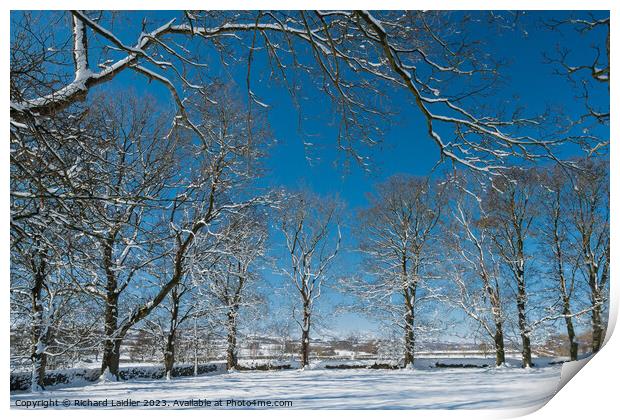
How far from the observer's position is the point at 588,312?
3131mm

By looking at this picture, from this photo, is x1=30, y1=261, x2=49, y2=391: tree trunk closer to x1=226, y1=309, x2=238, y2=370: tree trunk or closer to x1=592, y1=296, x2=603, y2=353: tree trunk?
x1=226, y1=309, x2=238, y2=370: tree trunk

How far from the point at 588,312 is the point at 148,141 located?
2.99 meters

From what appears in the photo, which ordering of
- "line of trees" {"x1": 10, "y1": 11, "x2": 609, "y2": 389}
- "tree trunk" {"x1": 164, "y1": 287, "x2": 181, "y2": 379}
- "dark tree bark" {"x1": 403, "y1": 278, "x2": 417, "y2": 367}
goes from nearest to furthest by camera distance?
"line of trees" {"x1": 10, "y1": 11, "x2": 609, "y2": 389}
"tree trunk" {"x1": 164, "y1": 287, "x2": 181, "y2": 379}
"dark tree bark" {"x1": 403, "y1": 278, "x2": 417, "y2": 367}

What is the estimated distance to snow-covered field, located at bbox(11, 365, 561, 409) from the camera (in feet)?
9.45

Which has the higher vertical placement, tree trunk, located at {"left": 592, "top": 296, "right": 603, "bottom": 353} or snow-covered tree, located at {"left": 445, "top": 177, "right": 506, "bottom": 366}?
snow-covered tree, located at {"left": 445, "top": 177, "right": 506, "bottom": 366}

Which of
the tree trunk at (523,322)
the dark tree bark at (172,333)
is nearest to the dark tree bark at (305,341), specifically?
the dark tree bark at (172,333)

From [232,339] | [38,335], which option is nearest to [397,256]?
[232,339]

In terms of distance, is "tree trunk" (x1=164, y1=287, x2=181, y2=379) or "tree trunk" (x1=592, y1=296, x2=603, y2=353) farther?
"tree trunk" (x1=592, y1=296, x2=603, y2=353)

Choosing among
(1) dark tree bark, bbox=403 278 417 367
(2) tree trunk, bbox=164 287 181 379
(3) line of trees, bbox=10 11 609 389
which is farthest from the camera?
(1) dark tree bark, bbox=403 278 417 367

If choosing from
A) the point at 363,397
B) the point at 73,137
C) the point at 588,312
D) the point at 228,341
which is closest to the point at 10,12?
the point at 73,137

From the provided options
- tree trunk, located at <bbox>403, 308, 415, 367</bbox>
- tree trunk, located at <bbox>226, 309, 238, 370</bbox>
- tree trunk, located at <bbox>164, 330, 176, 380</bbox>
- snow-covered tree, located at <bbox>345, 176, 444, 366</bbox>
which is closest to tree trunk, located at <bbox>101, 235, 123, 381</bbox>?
tree trunk, located at <bbox>164, 330, 176, 380</bbox>

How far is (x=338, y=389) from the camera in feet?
9.68

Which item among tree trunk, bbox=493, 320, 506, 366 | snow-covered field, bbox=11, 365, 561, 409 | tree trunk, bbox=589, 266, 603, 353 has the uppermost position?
tree trunk, bbox=589, 266, 603, 353
